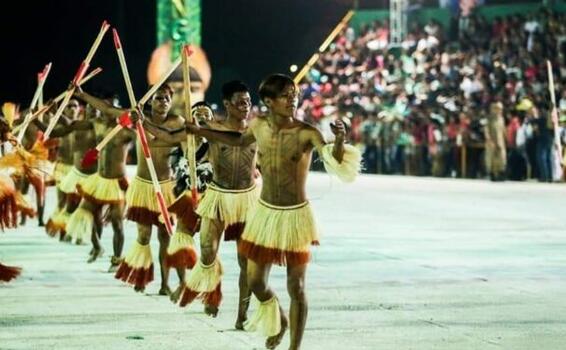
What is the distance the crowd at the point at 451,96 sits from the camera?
92.8 ft

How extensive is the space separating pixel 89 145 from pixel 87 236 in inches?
51.8

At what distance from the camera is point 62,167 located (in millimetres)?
16844

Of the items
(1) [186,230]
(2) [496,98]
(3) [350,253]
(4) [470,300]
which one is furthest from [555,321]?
(2) [496,98]

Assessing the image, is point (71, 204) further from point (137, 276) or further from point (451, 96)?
point (451, 96)

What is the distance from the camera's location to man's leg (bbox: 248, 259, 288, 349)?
25.2 feet

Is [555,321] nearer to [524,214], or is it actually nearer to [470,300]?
[470,300]

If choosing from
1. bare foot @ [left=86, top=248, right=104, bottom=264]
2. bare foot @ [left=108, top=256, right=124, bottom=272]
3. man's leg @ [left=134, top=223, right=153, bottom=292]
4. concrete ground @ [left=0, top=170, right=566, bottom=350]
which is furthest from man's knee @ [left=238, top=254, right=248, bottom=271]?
bare foot @ [left=86, top=248, right=104, bottom=264]

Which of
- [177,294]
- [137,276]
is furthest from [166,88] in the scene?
[177,294]

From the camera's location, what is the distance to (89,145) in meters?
15.0

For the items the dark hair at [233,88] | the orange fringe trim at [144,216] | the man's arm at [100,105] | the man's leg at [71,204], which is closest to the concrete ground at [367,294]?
the man's leg at [71,204]

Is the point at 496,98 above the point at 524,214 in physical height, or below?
above

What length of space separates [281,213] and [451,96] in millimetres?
23213

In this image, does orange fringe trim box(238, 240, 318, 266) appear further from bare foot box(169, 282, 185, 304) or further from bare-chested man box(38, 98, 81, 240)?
bare-chested man box(38, 98, 81, 240)

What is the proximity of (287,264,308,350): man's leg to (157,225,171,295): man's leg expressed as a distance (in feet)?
11.1
